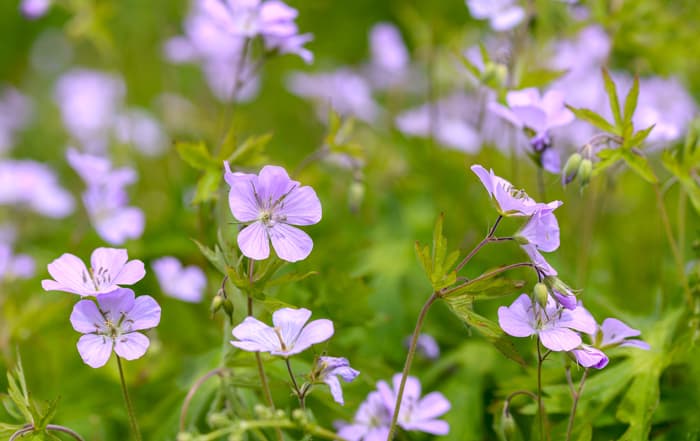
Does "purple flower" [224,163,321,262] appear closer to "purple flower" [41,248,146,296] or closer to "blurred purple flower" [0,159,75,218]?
"purple flower" [41,248,146,296]

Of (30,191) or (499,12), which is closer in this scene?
(499,12)

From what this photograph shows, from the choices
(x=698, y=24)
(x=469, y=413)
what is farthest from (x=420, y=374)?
(x=698, y=24)

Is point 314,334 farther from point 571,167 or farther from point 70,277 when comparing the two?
point 571,167

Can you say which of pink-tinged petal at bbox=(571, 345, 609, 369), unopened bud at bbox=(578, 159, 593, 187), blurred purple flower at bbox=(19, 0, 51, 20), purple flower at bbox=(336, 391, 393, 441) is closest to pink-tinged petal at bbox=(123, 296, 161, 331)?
purple flower at bbox=(336, 391, 393, 441)

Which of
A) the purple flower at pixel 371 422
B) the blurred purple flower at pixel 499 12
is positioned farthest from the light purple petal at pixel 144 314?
the blurred purple flower at pixel 499 12

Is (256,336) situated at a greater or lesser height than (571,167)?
lesser

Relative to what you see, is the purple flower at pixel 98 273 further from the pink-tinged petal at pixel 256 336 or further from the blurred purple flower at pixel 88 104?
the blurred purple flower at pixel 88 104

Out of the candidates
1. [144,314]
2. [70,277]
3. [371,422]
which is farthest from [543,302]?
[70,277]
